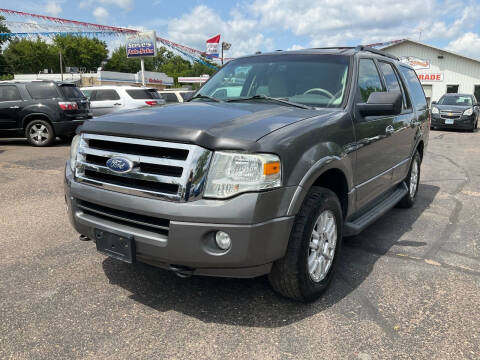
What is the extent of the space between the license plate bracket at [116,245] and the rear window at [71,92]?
910 centimetres

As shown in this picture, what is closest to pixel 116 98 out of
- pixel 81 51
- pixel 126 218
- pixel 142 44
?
pixel 126 218

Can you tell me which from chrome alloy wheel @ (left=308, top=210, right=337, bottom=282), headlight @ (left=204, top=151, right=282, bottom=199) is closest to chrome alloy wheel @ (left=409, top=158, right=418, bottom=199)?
chrome alloy wheel @ (left=308, top=210, right=337, bottom=282)

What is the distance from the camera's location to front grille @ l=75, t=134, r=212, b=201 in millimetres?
2381

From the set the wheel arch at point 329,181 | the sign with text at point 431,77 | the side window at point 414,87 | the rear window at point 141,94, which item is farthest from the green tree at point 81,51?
the wheel arch at point 329,181

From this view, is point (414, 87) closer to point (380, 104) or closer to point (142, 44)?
point (380, 104)

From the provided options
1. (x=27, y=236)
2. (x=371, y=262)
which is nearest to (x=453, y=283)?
(x=371, y=262)

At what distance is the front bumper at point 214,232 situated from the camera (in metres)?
2.32

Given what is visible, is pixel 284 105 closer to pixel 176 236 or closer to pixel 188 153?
pixel 188 153

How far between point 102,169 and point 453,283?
2866 mm

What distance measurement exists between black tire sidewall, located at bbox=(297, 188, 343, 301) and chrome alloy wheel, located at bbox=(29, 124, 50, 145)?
9.54 m

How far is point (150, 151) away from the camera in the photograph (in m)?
2.54

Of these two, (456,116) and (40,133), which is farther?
(456,116)

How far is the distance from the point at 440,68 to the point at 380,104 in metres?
32.6

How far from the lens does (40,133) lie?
34.7 feet
